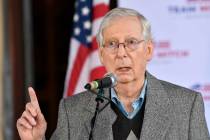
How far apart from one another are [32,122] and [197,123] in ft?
2.76

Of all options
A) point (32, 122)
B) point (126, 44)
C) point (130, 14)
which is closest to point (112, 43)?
point (126, 44)

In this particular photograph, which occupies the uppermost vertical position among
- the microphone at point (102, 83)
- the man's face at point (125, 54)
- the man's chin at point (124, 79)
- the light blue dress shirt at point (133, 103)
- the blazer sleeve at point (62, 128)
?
the man's face at point (125, 54)

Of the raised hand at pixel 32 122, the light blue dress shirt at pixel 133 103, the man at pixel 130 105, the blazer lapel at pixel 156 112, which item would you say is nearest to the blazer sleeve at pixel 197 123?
the man at pixel 130 105

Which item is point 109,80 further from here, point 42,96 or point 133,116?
point 42,96

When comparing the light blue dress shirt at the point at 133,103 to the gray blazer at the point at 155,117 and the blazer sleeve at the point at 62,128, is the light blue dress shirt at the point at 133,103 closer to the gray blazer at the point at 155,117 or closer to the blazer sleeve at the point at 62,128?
the gray blazer at the point at 155,117

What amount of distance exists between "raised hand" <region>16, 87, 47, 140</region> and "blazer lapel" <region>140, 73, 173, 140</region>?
1.72ft

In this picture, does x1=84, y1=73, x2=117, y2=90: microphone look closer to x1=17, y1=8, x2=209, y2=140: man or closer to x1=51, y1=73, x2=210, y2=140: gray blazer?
x1=17, y1=8, x2=209, y2=140: man

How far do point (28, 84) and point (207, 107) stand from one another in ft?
5.61

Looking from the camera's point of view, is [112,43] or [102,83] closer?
[102,83]

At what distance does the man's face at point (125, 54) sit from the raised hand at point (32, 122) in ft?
1.47

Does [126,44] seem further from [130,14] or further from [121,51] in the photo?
[130,14]

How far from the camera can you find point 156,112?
3541mm

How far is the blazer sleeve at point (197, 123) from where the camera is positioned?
338 centimetres

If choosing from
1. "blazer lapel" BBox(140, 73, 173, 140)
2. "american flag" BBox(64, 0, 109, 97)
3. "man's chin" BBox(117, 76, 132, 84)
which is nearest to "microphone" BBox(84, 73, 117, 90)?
"man's chin" BBox(117, 76, 132, 84)
